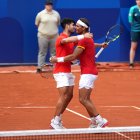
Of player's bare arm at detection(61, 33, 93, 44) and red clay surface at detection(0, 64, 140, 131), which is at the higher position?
player's bare arm at detection(61, 33, 93, 44)

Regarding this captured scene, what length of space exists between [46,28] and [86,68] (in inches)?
304

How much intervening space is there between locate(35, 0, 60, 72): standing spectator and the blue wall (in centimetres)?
94

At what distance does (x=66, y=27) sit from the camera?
33.3 feet

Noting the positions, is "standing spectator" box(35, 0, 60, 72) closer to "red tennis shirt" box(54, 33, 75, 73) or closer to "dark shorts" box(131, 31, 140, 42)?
"dark shorts" box(131, 31, 140, 42)

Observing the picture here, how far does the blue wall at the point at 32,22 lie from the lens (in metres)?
18.2

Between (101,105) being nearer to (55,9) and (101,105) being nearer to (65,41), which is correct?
(65,41)

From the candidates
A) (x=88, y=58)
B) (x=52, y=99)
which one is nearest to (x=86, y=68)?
(x=88, y=58)

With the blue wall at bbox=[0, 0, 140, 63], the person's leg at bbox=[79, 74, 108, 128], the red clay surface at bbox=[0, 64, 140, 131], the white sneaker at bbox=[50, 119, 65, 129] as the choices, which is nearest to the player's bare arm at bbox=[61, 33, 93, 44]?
the person's leg at bbox=[79, 74, 108, 128]

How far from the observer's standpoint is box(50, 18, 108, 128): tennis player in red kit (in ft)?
31.8

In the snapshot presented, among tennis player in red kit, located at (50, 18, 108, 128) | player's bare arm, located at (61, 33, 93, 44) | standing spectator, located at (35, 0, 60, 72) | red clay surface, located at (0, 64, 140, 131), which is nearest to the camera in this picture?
player's bare arm, located at (61, 33, 93, 44)

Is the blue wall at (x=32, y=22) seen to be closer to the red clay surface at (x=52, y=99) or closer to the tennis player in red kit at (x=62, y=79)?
the red clay surface at (x=52, y=99)

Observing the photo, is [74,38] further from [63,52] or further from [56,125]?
[56,125]

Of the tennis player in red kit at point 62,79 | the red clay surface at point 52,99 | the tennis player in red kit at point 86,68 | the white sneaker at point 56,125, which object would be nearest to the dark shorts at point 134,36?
the red clay surface at point 52,99

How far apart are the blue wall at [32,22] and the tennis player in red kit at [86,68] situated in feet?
28.1
